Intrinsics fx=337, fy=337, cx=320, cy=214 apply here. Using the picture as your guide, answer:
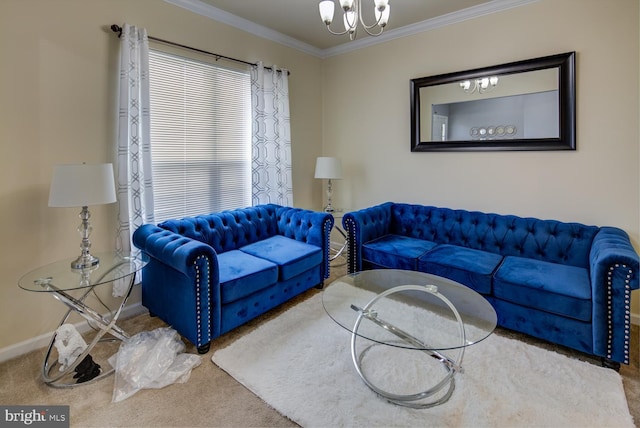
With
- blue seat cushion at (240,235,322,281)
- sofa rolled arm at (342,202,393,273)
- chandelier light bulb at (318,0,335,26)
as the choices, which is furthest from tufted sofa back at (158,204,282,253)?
chandelier light bulb at (318,0,335,26)

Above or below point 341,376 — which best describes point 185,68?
above

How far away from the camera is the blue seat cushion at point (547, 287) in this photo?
7.23 ft

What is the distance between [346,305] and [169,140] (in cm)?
218

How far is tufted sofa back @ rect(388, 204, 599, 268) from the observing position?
2.78m

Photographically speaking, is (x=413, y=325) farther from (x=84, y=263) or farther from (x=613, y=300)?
(x=84, y=263)

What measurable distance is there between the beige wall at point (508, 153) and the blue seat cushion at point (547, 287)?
70 cm

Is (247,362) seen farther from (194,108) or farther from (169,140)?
(194,108)

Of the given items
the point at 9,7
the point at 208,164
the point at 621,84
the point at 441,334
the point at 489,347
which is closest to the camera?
the point at 441,334

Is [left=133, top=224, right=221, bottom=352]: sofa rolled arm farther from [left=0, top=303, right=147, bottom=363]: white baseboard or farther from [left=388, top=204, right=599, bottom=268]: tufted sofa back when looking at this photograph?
[left=388, top=204, right=599, bottom=268]: tufted sofa back

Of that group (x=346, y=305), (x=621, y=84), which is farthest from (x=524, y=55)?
(x=346, y=305)

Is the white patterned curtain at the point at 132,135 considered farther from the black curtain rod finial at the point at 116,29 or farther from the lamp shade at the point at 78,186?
the lamp shade at the point at 78,186

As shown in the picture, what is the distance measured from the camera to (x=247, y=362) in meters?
2.23

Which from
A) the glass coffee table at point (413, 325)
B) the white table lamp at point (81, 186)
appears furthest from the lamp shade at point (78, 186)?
the glass coffee table at point (413, 325)

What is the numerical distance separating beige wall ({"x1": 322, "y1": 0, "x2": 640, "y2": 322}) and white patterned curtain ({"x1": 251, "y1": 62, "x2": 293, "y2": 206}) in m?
0.89
